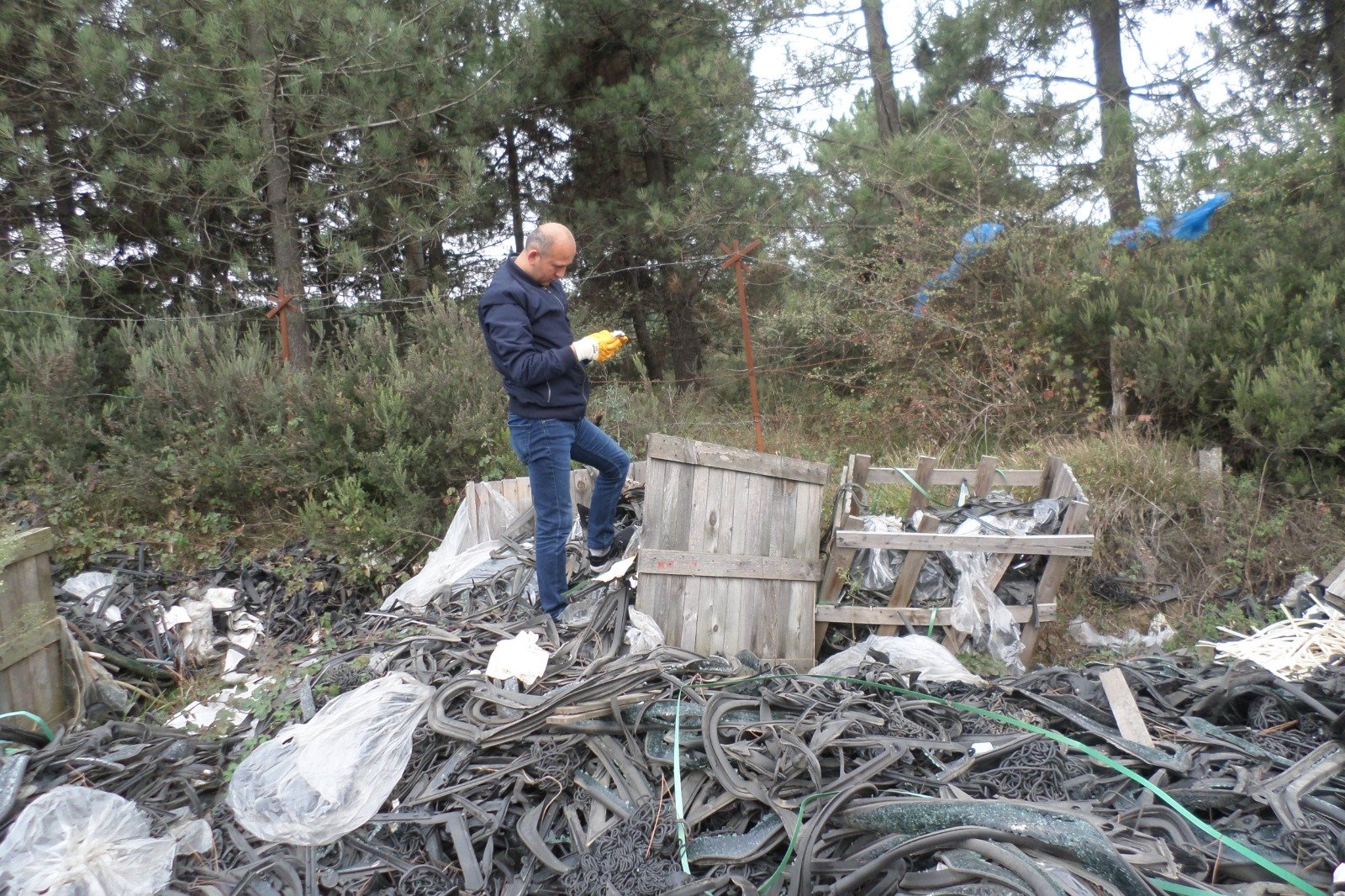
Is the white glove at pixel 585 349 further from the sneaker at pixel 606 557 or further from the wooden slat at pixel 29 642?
the wooden slat at pixel 29 642

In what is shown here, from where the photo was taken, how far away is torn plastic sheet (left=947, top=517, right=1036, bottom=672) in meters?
4.46

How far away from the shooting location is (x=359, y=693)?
343 cm

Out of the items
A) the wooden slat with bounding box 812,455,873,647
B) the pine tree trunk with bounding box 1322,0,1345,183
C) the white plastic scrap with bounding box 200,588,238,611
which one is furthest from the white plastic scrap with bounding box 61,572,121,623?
the pine tree trunk with bounding box 1322,0,1345,183

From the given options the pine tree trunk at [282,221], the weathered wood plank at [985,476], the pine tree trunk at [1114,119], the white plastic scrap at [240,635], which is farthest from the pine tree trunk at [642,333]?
the white plastic scrap at [240,635]

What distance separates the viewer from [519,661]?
369 cm

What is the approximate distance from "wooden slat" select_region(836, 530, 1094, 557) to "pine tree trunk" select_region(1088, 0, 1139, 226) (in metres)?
4.50

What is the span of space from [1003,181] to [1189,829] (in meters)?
6.79

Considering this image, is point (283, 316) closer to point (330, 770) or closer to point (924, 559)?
point (330, 770)

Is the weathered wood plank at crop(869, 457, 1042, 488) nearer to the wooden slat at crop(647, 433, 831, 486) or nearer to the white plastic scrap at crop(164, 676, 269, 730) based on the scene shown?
the wooden slat at crop(647, 433, 831, 486)

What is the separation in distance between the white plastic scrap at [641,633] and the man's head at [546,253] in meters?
1.61

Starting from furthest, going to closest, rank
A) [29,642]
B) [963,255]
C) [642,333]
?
[642,333] < [963,255] < [29,642]

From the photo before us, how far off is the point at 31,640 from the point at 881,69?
9.70 meters

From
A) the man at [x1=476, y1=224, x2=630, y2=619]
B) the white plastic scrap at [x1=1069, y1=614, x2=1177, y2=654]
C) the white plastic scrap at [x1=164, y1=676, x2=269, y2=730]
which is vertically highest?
the man at [x1=476, y1=224, x2=630, y2=619]

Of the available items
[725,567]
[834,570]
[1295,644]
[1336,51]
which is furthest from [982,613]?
[1336,51]
